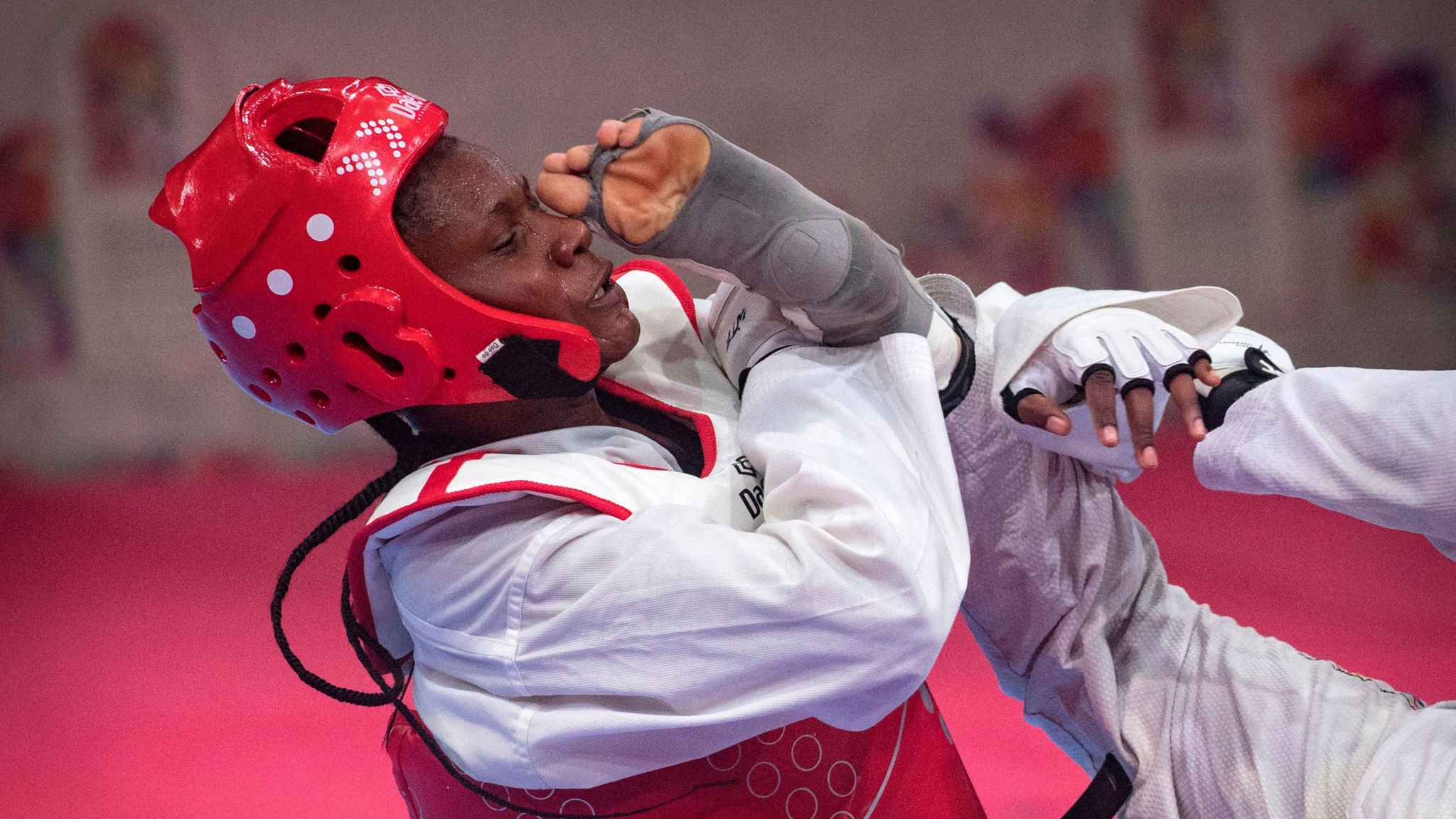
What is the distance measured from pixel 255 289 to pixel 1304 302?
4.39 m

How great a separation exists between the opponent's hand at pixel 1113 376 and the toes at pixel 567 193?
60 centimetres

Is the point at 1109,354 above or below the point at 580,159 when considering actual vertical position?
below

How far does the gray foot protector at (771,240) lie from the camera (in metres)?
1.49

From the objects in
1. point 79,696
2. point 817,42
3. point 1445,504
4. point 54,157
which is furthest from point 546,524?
point 54,157

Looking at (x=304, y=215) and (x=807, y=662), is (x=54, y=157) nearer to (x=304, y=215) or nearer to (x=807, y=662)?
(x=304, y=215)

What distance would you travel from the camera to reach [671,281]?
1981mm

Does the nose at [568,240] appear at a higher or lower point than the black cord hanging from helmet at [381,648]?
higher

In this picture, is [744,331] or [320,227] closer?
[320,227]

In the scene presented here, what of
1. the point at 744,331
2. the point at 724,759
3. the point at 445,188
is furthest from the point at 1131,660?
the point at 445,188

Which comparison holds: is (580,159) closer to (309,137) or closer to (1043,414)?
(309,137)

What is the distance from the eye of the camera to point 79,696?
115 inches

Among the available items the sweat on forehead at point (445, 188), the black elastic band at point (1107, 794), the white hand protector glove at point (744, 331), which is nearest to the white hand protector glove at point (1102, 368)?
the white hand protector glove at point (744, 331)

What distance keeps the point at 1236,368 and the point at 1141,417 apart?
20 cm

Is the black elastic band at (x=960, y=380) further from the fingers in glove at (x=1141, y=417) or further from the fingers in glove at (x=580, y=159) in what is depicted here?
the fingers in glove at (x=580, y=159)
